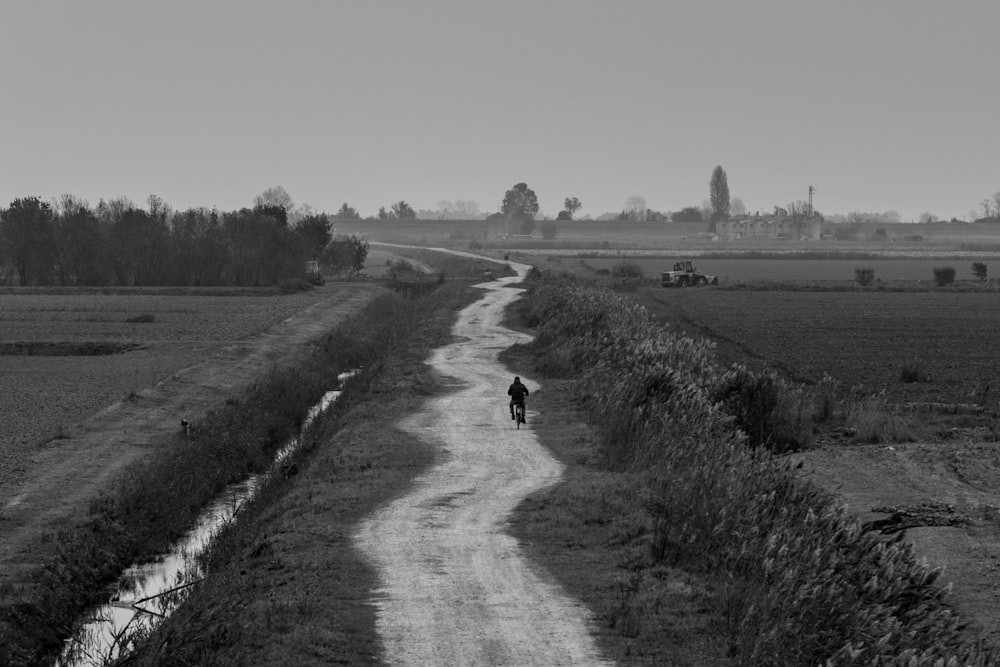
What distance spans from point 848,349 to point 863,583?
3585cm

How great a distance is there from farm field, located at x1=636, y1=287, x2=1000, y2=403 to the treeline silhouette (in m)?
37.5

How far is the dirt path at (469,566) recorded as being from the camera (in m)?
15.4

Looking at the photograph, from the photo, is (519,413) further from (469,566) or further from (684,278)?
(684,278)

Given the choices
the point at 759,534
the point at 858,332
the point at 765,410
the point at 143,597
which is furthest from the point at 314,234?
the point at 759,534

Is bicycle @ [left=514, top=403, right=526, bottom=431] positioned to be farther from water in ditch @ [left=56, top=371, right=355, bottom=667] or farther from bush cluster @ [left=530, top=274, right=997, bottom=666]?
water in ditch @ [left=56, top=371, right=355, bottom=667]

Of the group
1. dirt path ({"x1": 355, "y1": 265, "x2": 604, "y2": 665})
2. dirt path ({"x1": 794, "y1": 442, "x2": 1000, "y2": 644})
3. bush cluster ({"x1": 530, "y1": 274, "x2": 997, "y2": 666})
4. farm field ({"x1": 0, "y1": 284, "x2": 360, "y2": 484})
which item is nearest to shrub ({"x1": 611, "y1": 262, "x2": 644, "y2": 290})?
farm field ({"x1": 0, "y1": 284, "x2": 360, "y2": 484})

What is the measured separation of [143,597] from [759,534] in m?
10.3

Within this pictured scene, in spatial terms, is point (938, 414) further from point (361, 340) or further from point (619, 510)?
point (361, 340)

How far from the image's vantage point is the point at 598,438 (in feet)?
103

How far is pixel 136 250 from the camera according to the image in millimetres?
103500

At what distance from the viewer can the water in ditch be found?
707 inches

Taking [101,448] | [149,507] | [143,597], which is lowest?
[143,597]

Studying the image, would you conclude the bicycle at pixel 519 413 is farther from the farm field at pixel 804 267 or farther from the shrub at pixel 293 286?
the farm field at pixel 804 267

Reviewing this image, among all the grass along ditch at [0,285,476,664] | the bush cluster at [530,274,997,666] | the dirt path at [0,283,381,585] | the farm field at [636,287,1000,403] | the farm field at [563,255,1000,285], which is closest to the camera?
the bush cluster at [530,274,997,666]
